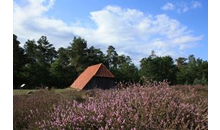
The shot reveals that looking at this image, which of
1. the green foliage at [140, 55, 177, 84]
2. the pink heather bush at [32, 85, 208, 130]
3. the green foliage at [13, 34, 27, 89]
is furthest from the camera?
the green foliage at [140, 55, 177, 84]

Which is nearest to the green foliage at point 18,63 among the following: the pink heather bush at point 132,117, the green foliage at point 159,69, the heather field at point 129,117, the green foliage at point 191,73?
the green foliage at point 159,69

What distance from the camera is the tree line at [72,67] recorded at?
4675cm

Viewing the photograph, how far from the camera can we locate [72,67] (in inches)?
2120

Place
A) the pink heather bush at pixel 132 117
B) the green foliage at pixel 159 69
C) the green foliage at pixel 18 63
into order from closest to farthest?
the pink heather bush at pixel 132 117 → the green foliage at pixel 18 63 → the green foliage at pixel 159 69

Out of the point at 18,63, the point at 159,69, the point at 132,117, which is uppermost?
the point at 18,63

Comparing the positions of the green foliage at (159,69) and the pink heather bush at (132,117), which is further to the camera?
the green foliage at (159,69)

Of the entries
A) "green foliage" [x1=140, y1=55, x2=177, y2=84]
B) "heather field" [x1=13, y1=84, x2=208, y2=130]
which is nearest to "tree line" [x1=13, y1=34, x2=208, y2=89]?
"green foliage" [x1=140, y1=55, x2=177, y2=84]

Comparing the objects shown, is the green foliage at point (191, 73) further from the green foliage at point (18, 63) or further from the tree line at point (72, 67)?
the green foliage at point (18, 63)

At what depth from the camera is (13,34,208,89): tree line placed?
46.8 m

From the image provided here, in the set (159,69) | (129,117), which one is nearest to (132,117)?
(129,117)

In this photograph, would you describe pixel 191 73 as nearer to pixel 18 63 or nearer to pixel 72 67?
pixel 72 67

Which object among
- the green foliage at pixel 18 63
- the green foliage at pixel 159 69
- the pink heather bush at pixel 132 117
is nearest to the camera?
the pink heather bush at pixel 132 117

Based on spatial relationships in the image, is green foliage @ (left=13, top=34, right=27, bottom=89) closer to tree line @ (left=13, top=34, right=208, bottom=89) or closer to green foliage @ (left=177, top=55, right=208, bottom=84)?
tree line @ (left=13, top=34, right=208, bottom=89)
